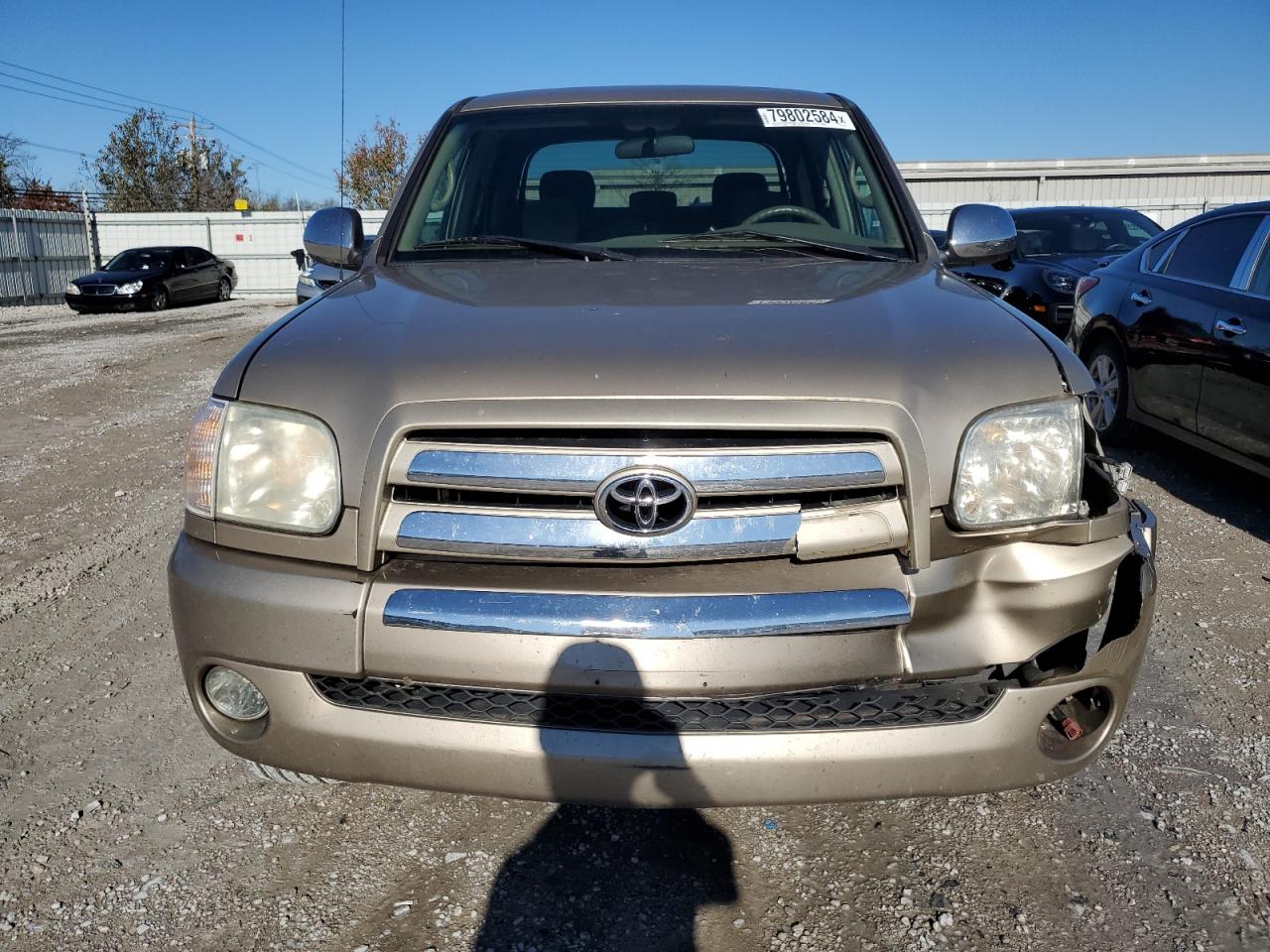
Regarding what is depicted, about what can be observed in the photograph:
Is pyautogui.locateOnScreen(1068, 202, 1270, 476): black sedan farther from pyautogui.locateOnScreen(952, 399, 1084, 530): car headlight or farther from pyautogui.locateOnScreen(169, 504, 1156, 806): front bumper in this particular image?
pyautogui.locateOnScreen(169, 504, 1156, 806): front bumper

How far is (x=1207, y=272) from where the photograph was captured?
543 centimetres

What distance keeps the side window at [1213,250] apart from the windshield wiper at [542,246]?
389cm

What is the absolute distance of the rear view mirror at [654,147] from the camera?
11.4 ft

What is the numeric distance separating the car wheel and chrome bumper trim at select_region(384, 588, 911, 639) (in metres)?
4.91

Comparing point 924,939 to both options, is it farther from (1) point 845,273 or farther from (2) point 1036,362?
(1) point 845,273

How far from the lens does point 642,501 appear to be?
6.18 ft

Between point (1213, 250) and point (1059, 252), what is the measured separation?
4405 millimetres

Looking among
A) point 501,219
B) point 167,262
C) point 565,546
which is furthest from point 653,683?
point 167,262

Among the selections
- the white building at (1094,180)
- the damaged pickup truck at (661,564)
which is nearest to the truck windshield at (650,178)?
the damaged pickup truck at (661,564)

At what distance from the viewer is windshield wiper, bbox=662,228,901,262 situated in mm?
2965

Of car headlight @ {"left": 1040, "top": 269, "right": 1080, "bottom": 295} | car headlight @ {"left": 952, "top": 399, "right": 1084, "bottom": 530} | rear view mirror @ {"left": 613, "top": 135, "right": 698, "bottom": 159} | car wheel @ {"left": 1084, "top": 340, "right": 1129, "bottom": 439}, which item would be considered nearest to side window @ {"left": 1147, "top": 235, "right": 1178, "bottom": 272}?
car wheel @ {"left": 1084, "top": 340, "right": 1129, "bottom": 439}

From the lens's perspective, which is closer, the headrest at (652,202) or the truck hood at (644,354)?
the truck hood at (644,354)

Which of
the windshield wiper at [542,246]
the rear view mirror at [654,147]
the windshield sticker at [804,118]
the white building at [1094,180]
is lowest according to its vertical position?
the windshield wiper at [542,246]

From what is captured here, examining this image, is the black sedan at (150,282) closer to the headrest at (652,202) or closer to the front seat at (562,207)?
the front seat at (562,207)
